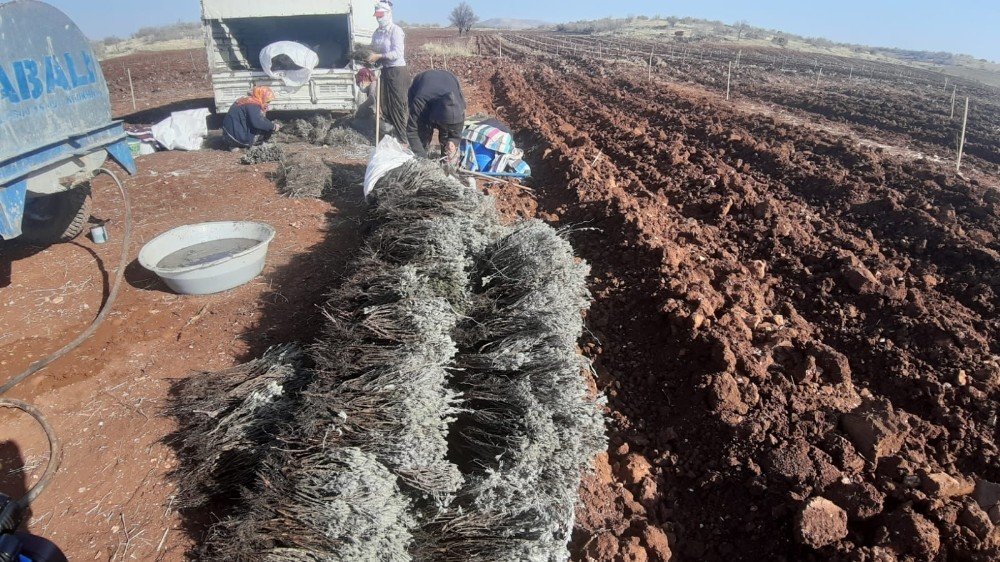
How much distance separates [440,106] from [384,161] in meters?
1.45

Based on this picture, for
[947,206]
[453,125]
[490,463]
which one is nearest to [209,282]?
[490,463]

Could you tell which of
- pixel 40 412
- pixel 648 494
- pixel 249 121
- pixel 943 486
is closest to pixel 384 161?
pixel 40 412

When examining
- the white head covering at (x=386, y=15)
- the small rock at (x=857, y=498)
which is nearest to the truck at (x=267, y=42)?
the white head covering at (x=386, y=15)

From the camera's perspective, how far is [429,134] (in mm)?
7477

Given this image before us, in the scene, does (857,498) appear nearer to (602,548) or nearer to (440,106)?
(602,548)

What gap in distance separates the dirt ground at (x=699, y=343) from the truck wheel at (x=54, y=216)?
15 centimetres

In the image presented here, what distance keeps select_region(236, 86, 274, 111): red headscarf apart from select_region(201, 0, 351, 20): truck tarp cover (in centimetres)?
196

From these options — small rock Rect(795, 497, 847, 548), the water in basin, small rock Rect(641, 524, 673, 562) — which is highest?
the water in basin

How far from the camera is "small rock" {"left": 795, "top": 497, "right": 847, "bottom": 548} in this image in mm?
2359

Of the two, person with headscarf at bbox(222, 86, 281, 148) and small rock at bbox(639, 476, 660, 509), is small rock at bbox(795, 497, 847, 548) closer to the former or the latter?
small rock at bbox(639, 476, 660, 509)

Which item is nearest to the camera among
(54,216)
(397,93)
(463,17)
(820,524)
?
(820,524)

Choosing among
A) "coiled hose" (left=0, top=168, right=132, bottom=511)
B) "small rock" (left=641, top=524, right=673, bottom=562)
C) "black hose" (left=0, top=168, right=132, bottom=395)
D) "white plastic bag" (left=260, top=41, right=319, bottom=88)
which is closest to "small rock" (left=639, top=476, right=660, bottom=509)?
"small rock" (left=641, top=524, right=673, bottom=562)

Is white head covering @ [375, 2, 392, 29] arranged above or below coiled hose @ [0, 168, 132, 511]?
above

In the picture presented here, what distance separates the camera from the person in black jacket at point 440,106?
689 centimetres
